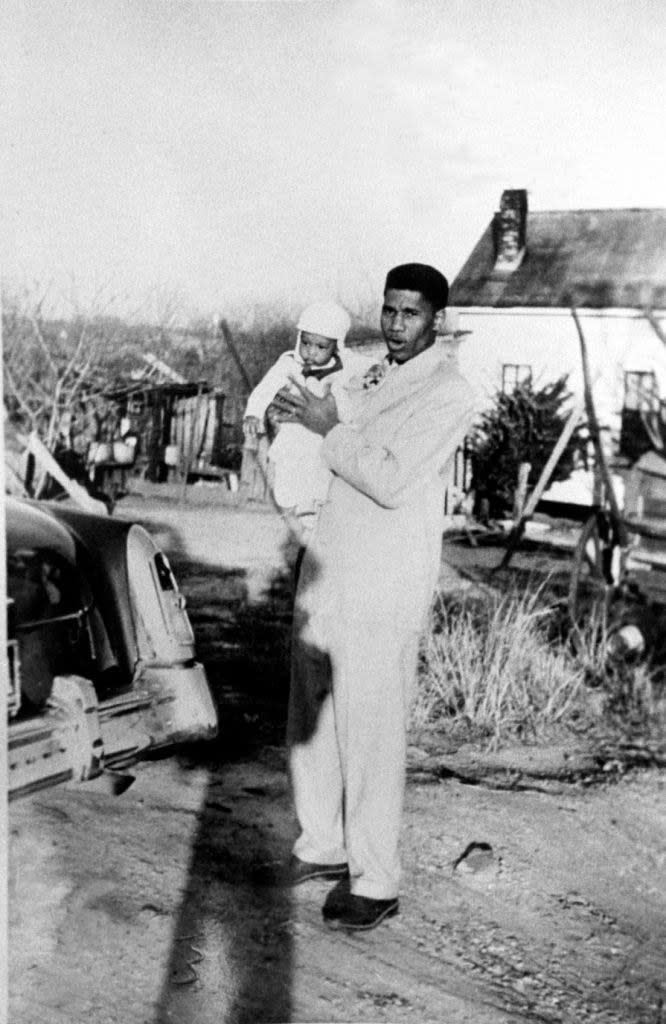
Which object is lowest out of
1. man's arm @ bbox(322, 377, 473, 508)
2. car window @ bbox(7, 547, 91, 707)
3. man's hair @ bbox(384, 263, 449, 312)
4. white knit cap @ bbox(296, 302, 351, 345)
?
car window @ bbox(7, 547, 91, 707)

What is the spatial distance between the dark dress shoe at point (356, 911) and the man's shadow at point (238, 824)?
83mm

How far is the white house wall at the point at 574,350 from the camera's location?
7.39 ft

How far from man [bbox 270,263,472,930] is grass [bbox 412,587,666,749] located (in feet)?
1.73

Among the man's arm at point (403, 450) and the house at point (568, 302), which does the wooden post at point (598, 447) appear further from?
the man's arm at point (403, 450)

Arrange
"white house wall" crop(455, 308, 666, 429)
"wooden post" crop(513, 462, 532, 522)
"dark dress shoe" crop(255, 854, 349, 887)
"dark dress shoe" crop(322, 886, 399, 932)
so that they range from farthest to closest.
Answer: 1. "wooden post" crop(513, 462, 532, 522)
2. "white house wall" crop(455, 308, 666, 429)
3. "dark dress shoe" crop(255, 854, 349, 887)
4. "dark dress shoe" crop(322, 886, 399, 932)

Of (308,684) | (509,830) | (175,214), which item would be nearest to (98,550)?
(308,684)

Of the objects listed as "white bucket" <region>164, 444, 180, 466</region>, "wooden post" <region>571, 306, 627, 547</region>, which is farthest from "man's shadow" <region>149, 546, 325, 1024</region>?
"wooden post" <region>571, 306, 627, 547</region>

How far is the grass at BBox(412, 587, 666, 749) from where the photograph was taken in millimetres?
2492

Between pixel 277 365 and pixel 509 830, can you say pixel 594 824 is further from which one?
pixel 277 365

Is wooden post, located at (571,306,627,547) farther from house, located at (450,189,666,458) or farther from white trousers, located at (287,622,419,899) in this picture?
white trousers, located at (287,622,419,899)

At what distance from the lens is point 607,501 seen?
260 centimetres

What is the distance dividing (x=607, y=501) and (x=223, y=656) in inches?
40.1

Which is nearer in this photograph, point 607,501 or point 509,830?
point 509,830

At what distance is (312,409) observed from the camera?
76.7 inches
